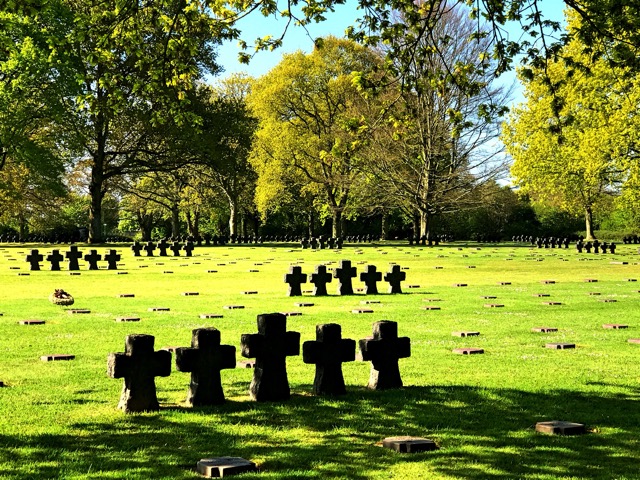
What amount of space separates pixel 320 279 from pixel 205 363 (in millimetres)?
13092

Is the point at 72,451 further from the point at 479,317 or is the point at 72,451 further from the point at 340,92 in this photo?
the point at 340,92

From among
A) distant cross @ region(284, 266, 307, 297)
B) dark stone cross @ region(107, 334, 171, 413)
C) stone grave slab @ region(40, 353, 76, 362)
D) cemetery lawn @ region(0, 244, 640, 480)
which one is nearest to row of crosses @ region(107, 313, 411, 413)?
dark stone cross @ region(107, 334, 171, 413)

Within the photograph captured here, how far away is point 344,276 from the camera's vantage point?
2094cm

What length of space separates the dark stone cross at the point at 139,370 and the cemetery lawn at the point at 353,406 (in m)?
0.15

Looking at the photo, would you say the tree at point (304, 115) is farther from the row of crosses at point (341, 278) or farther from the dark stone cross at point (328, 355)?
the dark stone cross at point (328, 355)

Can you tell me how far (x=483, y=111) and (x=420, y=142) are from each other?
4795 centimetres

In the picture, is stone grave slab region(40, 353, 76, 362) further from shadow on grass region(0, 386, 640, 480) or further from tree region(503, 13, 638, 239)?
tree region(503, 13, 638, 239)

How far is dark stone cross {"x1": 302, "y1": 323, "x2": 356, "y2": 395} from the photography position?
26.3 ft

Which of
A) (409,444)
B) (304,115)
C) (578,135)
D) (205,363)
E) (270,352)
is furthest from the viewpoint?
(304,115)

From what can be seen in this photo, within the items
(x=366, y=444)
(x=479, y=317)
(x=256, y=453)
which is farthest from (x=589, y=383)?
(x=479, y=317)

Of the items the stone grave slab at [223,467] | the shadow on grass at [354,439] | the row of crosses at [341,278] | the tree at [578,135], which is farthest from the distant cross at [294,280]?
the tree at [578,135]

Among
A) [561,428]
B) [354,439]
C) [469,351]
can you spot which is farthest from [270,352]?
[469,351]

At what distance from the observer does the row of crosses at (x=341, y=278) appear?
20.5m

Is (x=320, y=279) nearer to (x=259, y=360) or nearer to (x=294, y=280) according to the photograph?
(x=294, y=280)
